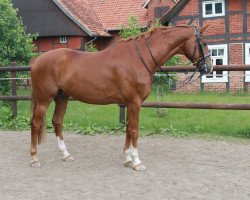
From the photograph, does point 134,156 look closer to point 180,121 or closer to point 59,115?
point 59,115

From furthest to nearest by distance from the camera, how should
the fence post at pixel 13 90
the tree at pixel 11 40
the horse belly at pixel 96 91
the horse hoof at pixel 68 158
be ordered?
1. the tree at pixel 11 40
2. the fence post at pixel 13 90
3. the horse hoof at pixel 68 158
4. the horse belly at pixel 96 91

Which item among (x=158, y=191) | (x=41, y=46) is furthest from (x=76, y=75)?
(x=41, y=46)

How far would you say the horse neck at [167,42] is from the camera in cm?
553

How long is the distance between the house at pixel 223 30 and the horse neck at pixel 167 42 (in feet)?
42.1

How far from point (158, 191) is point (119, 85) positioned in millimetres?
1640

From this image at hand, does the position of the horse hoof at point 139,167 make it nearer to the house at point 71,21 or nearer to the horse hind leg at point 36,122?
the horse hind leg at point 36,122

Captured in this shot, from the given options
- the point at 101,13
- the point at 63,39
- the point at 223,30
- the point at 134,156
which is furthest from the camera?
the point at 101,13

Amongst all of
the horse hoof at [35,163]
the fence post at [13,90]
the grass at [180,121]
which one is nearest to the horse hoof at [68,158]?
the horse hoof at [35,163]

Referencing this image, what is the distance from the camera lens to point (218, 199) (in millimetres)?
4137

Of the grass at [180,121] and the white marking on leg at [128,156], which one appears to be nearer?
the white marking on leg at [128,156]

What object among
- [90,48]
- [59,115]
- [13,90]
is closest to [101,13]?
[90,48]

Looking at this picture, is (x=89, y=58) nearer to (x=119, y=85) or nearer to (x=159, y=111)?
(x=119, y=85)

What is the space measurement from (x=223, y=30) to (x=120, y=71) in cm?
1429

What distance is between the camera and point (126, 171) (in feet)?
17.5
